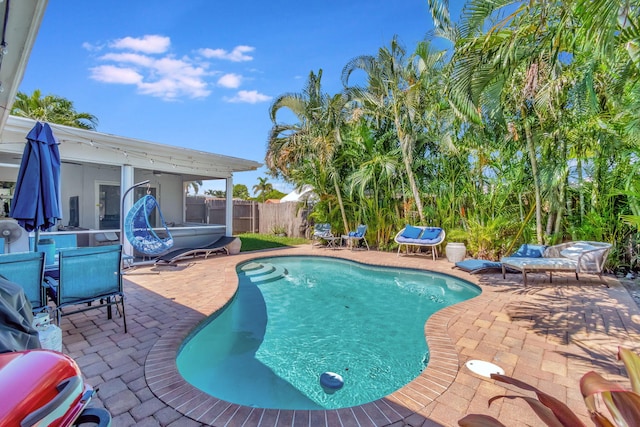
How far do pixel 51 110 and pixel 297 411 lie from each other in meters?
19.7

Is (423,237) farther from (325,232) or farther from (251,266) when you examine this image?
(251,266)

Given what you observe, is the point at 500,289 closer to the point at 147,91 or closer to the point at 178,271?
the point at 178,271

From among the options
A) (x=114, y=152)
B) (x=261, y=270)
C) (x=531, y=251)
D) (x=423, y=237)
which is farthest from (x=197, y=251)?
(x=531, y=251)

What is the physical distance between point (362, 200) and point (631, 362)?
33.2 ft

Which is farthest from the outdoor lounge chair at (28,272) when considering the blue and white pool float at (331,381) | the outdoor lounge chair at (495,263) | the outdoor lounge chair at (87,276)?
the outdoor lounge chair at (495,263)

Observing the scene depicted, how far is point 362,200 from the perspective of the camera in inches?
446

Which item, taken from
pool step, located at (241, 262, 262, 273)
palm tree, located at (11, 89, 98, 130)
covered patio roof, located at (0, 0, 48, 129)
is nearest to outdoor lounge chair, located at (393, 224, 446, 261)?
pool step, located at (241, 262, 262, 273)

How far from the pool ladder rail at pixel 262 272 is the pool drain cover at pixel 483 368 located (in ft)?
17.0

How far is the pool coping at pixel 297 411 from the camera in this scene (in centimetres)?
231

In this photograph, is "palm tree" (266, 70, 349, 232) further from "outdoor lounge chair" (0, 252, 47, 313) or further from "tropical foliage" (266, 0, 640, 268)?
"outdoor lounge chair" (0, 252, 47, 313)

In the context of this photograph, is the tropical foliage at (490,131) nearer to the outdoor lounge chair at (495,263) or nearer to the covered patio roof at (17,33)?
the outdoor lounge chair at (495,263)

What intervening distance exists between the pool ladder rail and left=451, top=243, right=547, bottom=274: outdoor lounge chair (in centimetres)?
457

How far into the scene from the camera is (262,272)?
8.35m

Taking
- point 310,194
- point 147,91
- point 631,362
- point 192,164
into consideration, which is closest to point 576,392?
point 631,362
